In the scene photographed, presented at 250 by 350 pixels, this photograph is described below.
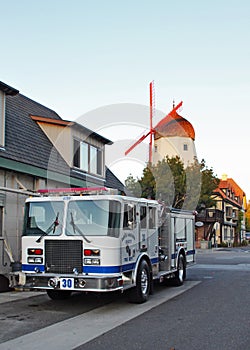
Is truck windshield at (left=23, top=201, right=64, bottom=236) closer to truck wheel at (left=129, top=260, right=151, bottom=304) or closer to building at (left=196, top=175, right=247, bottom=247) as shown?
truck wheel at (left=129, top=260, right=151, bottom=304)

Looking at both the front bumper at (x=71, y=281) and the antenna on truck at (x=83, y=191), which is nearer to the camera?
the front bumper at (x=71, y=281)

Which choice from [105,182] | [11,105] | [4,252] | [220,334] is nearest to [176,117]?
[105,182]

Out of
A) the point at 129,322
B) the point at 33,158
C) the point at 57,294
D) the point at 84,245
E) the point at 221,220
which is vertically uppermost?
the point at 33,158

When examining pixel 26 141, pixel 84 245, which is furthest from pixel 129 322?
pixel 26 141

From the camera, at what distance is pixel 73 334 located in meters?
8.58

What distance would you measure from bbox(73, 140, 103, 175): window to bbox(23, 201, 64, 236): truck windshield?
9.32m

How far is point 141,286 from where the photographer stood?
11836 mm

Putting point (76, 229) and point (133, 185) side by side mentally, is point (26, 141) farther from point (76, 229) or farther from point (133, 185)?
point (133, 185)

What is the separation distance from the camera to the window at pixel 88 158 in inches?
836

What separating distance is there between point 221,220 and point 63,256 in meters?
55.6

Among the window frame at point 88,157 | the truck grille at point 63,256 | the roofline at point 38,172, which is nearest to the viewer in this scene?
the truck grille at point 63,256

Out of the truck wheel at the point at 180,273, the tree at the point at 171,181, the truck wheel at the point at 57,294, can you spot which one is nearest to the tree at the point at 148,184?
the tree at the point at 171,181

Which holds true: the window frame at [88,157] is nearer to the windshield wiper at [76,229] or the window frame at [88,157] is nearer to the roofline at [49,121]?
the roofline at [49,121]

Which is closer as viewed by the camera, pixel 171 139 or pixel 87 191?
pixel 87 191
